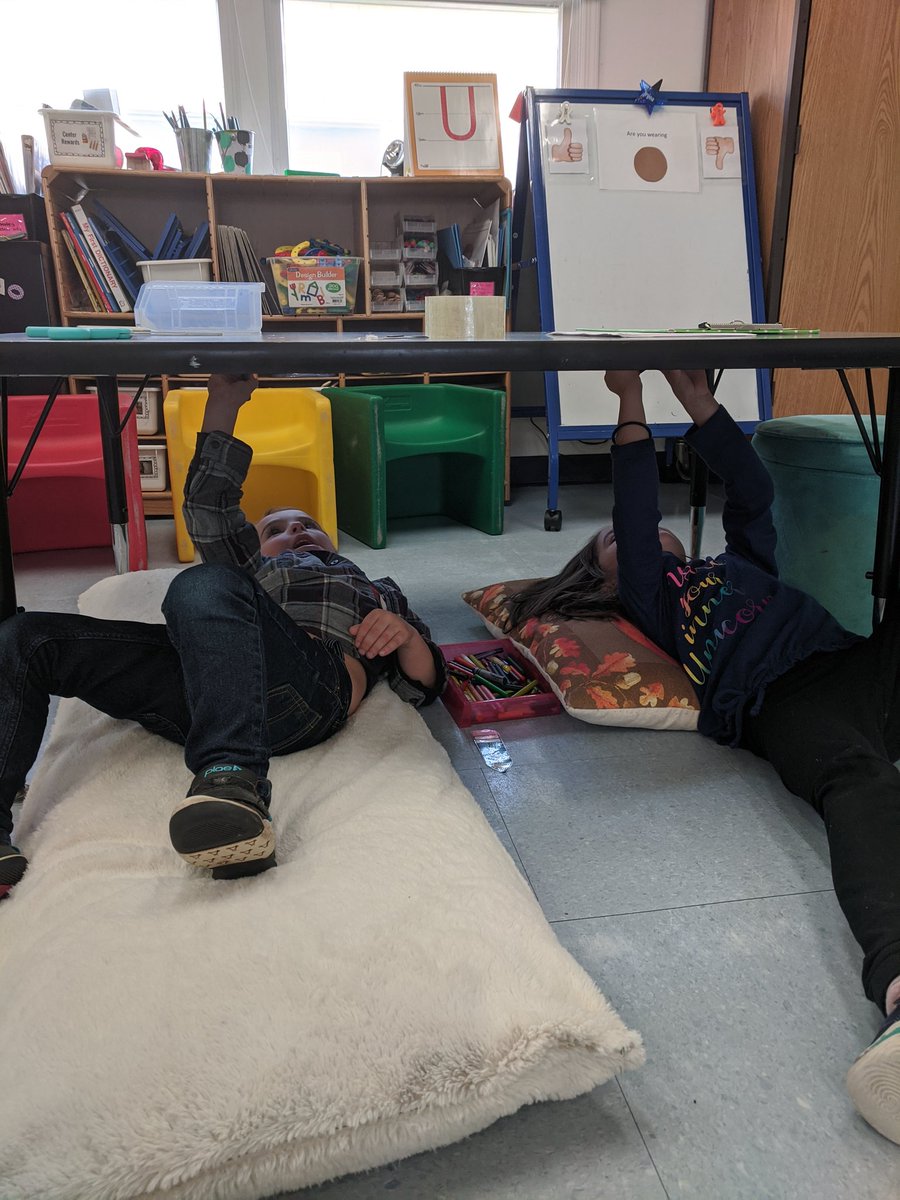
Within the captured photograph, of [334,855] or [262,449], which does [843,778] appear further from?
[262,449]

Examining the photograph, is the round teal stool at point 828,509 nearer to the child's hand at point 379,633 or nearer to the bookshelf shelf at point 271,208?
the child's hand at point 379,633

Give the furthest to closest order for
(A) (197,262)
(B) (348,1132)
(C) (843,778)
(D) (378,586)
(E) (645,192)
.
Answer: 1. (E) (645,192)
2. (A) (197,262)
3. (D) (378,586)
4. (C) (843,778)
5. (B) (348,1132)

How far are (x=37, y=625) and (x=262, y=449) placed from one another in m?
1.63

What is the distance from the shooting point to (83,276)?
312cm

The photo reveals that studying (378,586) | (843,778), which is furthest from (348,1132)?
(378,586)

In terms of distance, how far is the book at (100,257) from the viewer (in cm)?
305

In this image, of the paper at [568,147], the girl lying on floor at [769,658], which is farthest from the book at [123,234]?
the girl lying on floor at [769,658]

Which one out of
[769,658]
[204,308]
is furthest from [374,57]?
[769,658]

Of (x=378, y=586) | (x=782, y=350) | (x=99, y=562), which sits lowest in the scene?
(x=99, y=562)

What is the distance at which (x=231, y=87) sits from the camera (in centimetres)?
327

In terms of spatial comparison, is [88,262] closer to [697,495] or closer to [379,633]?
[697,495]

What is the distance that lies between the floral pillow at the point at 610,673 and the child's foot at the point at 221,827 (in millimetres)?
674

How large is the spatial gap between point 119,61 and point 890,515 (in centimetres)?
323

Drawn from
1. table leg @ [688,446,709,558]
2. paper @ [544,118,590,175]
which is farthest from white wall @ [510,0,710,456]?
table leg @ [688,446,709,558]
